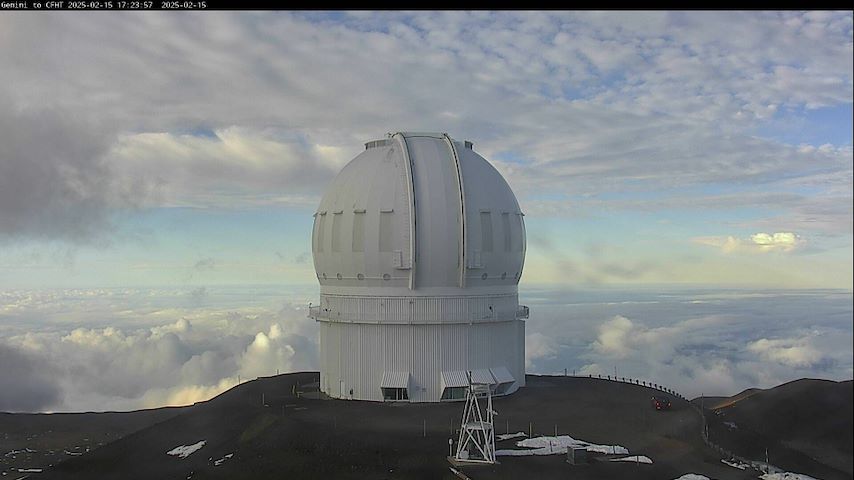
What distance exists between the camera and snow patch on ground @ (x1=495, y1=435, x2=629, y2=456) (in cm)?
2806

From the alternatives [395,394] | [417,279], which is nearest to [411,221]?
[417,279]

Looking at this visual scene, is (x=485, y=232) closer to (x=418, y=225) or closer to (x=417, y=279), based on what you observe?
(x=418, y=225)

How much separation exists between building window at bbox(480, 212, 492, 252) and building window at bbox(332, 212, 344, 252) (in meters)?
8.59

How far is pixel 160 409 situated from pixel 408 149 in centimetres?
2485

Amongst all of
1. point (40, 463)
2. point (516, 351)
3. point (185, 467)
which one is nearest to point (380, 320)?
point (516, 351)

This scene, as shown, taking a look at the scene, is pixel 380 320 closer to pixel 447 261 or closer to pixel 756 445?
pixel 447 261

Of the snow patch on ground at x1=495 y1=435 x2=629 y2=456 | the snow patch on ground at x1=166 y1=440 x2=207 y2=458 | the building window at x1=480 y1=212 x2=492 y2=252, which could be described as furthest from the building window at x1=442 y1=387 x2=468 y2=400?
the snow patch on ground at x1=166 y1=440 x2=207 y2=458

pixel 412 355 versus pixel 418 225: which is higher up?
pixel 418 225

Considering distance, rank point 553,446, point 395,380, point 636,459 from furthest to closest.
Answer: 1. point 395,380
2. point 553,446
3. point 636,459

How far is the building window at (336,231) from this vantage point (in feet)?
136

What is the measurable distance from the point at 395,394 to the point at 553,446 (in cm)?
1260

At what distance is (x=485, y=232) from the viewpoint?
4097 centimetres

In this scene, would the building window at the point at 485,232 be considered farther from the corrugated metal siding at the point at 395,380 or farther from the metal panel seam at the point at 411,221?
the corrugated metal siding at the point at 395,380

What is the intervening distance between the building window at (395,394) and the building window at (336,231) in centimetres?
899
